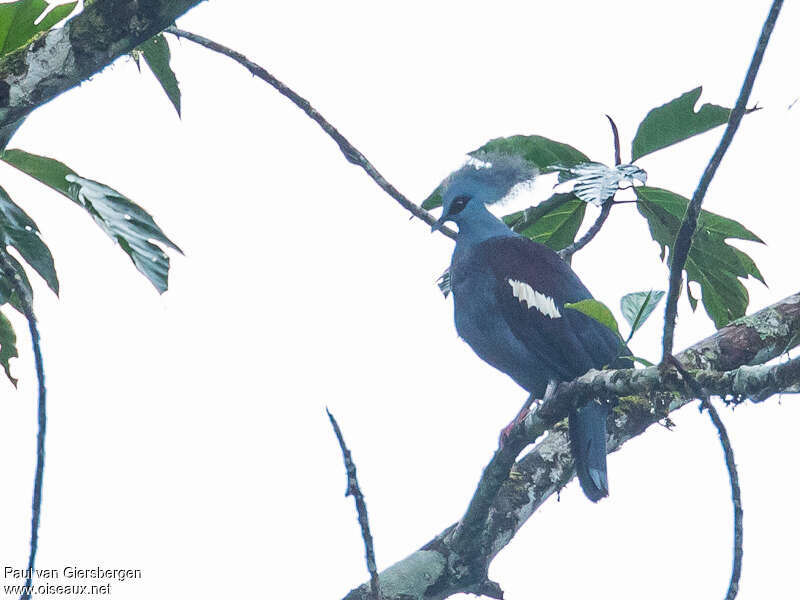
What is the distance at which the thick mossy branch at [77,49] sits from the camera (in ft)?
7.86

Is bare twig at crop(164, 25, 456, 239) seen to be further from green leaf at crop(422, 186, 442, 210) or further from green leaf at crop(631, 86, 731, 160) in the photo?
green leaf at crop(631, 86, 731, 160)

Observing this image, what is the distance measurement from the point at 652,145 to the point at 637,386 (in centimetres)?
141

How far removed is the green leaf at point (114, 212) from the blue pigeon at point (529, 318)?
1405 millimetres

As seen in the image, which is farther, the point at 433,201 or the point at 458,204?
the point at 458,204

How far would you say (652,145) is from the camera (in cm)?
351

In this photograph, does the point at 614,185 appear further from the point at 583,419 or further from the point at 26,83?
the point at 26,83

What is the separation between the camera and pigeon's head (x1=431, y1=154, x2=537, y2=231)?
4402 mm

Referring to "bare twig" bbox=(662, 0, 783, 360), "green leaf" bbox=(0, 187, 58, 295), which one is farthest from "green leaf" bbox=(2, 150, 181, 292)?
"bare twig" bbox=(662, 0, 783, 360)

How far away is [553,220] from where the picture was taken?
399 centimetres

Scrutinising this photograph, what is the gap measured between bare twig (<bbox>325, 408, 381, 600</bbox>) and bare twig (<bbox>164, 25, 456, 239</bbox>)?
163cm

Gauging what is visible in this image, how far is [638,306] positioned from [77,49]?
1667 mm

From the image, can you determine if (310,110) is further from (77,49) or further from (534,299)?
(534,299)

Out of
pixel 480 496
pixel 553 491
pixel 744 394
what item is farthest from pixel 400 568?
pixel 744 394

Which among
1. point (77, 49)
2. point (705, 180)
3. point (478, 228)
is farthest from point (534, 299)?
point (77, 49)
